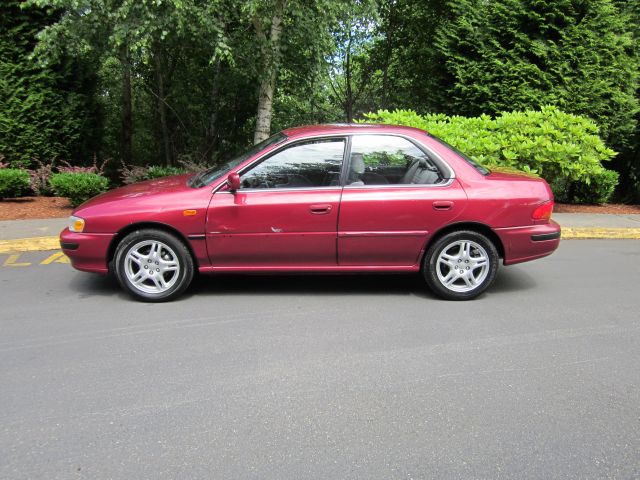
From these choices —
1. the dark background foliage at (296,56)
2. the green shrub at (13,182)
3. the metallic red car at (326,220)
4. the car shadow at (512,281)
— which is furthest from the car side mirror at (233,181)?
the green shrub at (13,182)

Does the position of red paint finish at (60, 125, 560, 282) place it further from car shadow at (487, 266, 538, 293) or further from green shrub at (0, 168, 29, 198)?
green shrub at (0, 168, 29, 198)

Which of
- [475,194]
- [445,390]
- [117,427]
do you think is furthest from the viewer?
[475,194]

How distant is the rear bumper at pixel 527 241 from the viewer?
515 centimetres

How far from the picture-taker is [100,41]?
976cm

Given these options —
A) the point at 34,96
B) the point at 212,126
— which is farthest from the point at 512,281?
the point at 212,126

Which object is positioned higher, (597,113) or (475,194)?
(597,113)

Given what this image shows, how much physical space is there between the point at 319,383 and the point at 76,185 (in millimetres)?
7406

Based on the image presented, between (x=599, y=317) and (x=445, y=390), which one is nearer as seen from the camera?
(x=445, y=390)

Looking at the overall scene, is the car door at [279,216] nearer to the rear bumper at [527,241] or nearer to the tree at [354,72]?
the rear bumper at [527,241]

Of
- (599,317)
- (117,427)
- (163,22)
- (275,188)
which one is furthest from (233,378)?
(163,22)

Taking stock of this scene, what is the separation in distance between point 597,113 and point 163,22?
8.14 metres

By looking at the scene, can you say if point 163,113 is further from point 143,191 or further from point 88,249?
point 88,249

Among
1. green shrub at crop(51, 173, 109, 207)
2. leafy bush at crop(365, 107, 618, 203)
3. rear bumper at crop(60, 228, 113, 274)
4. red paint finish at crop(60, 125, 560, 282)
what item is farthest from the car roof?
green shrub at crop(51, 173, 109, 207)

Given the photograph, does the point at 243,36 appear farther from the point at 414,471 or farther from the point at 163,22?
the point at 414,471
